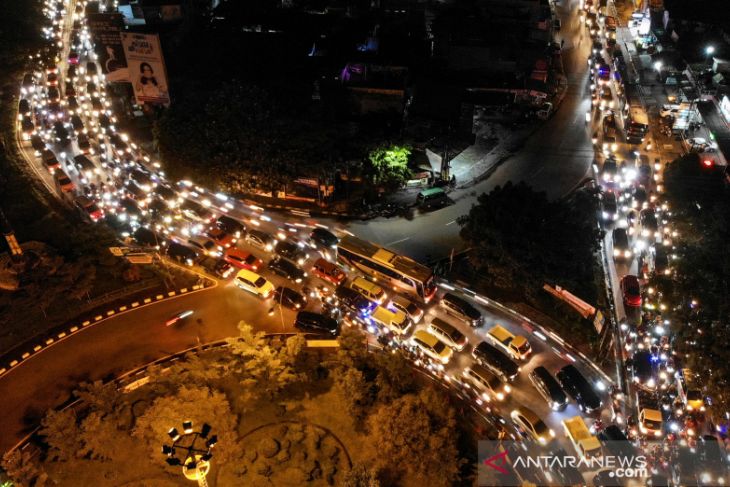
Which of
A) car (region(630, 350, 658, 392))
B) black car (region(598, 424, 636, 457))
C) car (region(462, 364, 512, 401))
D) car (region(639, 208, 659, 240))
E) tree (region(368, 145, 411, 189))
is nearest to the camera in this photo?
black car (region(598, 424, 636, 457))

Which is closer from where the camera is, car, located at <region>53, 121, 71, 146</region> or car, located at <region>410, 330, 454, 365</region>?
car, located at <region>410, 330, 454, 365</region>

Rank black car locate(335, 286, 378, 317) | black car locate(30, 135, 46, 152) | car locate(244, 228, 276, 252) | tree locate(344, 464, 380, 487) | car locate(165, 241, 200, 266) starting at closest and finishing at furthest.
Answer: tree locate(344, 464, 380, 487), black car locate(335, 286, 378, 317), car locate(165, 241, 200, 266), car locate(244, 228, 276, 252), black car locate(30, 135, 46, 152)

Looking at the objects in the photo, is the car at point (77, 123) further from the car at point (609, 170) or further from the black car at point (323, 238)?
the car at point (609, 170)

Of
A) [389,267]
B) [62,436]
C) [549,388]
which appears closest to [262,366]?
[62,436]

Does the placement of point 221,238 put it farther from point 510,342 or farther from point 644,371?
point 644,371

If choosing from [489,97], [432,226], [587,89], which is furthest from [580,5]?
[432,226]

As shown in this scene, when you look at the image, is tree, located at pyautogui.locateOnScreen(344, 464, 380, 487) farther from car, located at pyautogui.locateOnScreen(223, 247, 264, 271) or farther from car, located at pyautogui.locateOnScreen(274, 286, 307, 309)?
car, located at pyautogui.locateOnScreen(223, 247, 264, 271)

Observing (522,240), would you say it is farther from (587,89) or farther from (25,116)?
(25,116)

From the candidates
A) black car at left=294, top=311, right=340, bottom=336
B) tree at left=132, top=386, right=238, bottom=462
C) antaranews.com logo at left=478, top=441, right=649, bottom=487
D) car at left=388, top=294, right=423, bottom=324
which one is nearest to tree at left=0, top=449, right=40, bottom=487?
tree at left=132, top=386, right=238, bottom=462
